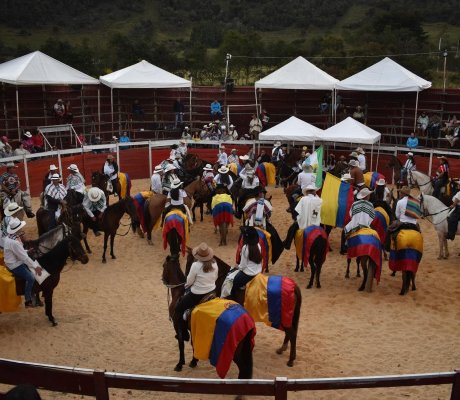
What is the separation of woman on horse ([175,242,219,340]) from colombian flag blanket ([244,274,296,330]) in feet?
2.22

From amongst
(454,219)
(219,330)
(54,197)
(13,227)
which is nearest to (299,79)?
(454,219)

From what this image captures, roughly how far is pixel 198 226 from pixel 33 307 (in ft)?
20.6

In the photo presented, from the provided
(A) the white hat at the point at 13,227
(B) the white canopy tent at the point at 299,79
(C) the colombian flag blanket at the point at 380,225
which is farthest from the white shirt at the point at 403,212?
(B) the white canopy tent at the point at 299,79

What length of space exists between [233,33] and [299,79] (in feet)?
60.8

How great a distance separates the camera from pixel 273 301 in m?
7.98

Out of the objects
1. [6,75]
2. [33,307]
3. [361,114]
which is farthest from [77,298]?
[361,114]

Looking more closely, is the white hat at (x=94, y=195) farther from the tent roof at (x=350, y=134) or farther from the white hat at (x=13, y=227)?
the tent roof at (x=350, y=134)

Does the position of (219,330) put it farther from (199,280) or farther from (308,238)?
(308,238)

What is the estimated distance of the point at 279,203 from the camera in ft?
60.3

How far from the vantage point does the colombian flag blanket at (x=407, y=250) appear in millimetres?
10906

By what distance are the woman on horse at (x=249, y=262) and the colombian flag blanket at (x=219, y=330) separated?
1.14 metres

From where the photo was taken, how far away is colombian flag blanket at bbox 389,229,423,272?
1091 centimetres

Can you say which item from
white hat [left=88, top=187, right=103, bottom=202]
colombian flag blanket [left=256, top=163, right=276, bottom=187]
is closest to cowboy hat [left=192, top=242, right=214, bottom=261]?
white hat [left=88, top=187, right=103, bottom=202]

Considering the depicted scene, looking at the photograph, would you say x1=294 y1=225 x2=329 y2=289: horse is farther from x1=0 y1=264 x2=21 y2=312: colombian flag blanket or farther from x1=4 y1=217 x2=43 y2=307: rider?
x1=0 y1=264 x2=21 y2=312: colombian flag blanket
